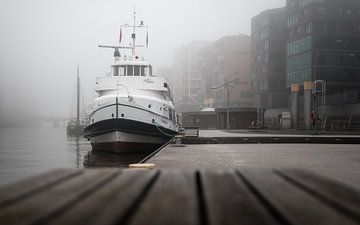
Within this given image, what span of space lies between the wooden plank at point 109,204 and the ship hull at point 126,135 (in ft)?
73.0

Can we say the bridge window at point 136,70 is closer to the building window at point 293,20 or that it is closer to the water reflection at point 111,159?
the water reflection at point 111,159

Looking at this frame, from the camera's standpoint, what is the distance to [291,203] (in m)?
1.85

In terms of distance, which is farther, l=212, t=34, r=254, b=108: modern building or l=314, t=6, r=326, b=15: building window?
l=212, t=34, r=254, b=108: modern building

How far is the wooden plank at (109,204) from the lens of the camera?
1.57 meters

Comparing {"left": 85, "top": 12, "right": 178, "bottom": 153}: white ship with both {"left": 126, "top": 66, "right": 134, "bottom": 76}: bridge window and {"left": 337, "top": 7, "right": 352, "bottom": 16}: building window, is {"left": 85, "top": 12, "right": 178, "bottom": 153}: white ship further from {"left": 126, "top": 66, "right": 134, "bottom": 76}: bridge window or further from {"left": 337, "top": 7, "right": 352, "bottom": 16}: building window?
{"left": 337, "top": 7, "right": 352, "bottom": 16}: building window

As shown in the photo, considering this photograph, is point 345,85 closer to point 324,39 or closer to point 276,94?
point 324,39

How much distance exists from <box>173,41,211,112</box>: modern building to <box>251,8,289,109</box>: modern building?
4112 centimetres

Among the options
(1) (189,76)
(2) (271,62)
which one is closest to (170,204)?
(2) (271,62)

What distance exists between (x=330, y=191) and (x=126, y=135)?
23.1 meters

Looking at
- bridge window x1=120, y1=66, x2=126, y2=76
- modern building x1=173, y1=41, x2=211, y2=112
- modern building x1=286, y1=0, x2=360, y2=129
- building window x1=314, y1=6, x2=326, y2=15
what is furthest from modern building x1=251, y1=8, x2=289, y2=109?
bridge window x1=120, y1=66, x2=126, y2=76

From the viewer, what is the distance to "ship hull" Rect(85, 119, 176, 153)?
970 inches

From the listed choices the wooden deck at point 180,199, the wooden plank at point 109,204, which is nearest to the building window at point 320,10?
the wooden deck at point 180,199

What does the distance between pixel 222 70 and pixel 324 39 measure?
4554 centimetres

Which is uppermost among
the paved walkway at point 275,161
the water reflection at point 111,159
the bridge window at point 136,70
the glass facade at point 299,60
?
the glass facade at point 299,60
